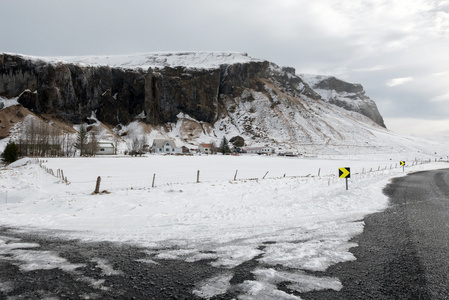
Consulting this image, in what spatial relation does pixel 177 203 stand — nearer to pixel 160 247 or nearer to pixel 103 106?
pixel 160 247

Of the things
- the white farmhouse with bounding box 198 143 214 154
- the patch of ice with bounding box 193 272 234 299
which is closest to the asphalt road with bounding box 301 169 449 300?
the patch of ice with bounding box 193 272 234 299

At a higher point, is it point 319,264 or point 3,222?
point 319,264

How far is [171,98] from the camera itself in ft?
518

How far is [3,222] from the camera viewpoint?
9.34 meters

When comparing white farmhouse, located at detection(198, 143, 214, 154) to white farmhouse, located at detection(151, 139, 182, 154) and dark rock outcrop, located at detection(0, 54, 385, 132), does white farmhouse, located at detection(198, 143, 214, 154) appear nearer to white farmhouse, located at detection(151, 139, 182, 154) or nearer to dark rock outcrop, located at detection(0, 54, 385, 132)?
white farmhouse, located at detection(151, 139, 182, 154)

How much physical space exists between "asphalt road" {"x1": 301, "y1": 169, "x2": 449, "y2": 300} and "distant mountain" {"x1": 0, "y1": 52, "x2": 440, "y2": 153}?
118 m

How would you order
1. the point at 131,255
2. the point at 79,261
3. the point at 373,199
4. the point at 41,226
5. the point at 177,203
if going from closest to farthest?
the point at 79,261
the point at 131,255
the point at 41,226
the point at 373,199
the point at 177,203

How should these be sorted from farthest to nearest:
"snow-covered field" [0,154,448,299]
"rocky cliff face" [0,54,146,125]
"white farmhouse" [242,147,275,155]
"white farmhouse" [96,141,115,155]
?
"rocky cliff face" [0,54,146,125]
"white farmhouse" [242,147,275,155]
"white farmhouse" [96,141,115,155]
"snow-covered field" [0,154,448,299]

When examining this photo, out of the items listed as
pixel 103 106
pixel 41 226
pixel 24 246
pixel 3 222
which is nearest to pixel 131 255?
pixel 24 246

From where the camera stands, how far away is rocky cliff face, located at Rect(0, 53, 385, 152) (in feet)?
426

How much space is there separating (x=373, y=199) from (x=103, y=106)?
15484 centimetres

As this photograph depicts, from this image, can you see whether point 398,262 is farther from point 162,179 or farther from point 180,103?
point 180,103

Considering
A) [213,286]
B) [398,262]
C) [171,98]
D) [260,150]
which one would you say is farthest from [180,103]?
[213,286]

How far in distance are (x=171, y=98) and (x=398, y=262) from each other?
161 metres
